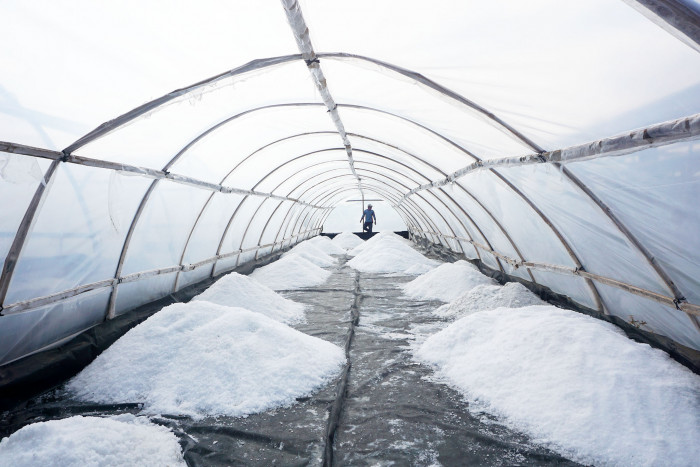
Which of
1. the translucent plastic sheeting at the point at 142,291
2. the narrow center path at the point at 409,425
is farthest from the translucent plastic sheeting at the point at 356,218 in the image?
the narrow center path at the point at 409,425

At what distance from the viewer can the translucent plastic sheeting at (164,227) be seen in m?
5.57

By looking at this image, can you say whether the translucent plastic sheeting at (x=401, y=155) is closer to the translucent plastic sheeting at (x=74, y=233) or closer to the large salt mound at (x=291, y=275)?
the large salt mound at (x=291, y=275)

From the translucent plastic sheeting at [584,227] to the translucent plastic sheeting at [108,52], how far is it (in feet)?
11.1

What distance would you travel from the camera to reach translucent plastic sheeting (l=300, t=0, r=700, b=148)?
212 centimetres

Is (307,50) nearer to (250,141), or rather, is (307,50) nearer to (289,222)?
(250,141)

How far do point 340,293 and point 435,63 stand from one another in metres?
5.94

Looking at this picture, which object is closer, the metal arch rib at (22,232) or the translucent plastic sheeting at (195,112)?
the metal arch rib at (22,232)

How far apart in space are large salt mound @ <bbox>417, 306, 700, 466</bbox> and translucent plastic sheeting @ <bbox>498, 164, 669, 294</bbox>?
812 millimetres

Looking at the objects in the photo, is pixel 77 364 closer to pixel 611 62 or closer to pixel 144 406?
pixel 144 406

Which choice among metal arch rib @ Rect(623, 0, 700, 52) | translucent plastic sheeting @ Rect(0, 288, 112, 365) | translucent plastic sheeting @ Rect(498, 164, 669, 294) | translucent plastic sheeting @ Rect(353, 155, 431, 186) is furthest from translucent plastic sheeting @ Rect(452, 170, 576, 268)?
translucent plastic sheeting @ Rect(0, 288, 112, 365)

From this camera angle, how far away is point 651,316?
432 centimetres

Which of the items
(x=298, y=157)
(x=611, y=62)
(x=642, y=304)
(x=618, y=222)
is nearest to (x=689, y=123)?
(x=611, y=62)

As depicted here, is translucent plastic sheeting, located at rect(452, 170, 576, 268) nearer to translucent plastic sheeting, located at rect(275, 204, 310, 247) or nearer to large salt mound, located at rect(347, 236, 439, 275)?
large salt mound, located at rect(347, 236, 439, 275)

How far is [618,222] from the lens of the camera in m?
3.69
